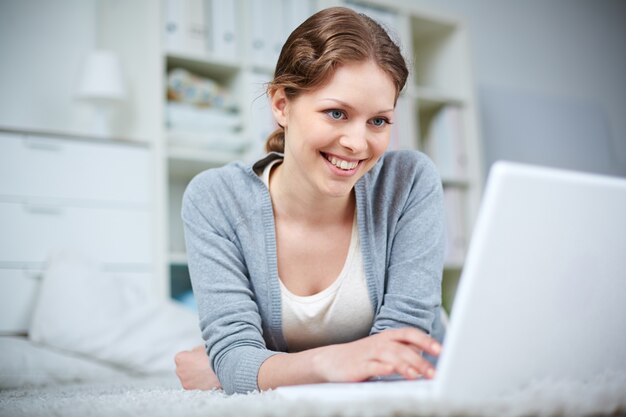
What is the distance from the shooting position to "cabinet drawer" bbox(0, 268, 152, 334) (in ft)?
6.35

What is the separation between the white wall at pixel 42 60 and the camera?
2.40 metres

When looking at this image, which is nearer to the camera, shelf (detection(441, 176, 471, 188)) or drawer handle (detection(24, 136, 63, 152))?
drawer handle (detection(24, 136, 63, 152))

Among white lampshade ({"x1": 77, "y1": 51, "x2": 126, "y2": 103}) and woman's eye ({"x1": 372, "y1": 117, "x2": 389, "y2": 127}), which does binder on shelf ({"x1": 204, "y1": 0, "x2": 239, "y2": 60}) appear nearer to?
white lampshade ({"x1": 77, "y1": 51, "x2": 126, "y2": 103})

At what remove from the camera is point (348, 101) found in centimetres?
95

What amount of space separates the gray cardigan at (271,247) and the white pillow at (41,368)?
67 centimetres

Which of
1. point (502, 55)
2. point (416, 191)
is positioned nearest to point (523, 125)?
point (502, 55)

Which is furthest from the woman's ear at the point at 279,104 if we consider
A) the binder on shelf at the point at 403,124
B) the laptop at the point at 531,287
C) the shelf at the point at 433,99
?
the shelf at the point at 433,99

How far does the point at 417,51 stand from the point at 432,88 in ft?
0.64

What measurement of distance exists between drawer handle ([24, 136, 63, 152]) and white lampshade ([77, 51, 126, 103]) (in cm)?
28

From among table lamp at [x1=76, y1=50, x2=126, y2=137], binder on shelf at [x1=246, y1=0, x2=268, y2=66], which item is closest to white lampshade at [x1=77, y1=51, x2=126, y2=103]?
table lamp at [x1=76, y1=50, x2=126, y2=137]

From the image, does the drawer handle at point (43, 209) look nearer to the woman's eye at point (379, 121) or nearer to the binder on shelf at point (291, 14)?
the binder on shelf at point (291, 14)

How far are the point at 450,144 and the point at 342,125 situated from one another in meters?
2.13

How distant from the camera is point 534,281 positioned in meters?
0.57

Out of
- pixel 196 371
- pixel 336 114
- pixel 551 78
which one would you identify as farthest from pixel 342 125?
pixel 551 78
